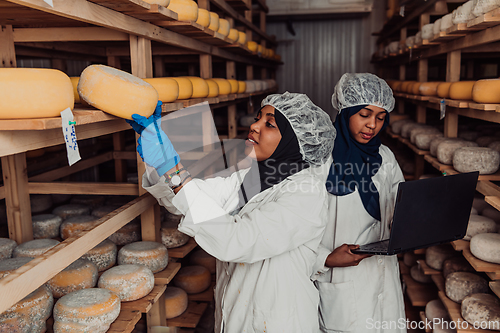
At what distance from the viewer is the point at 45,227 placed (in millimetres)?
2377

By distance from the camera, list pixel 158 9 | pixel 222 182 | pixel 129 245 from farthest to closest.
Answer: pixel 129 245
pixel 222 182
pixel 158 9

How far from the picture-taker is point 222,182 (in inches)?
72.8

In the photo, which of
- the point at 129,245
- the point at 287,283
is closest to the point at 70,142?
the point at 287,283

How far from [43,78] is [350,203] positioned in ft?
4.88

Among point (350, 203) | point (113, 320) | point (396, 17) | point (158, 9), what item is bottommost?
point (113, 320)

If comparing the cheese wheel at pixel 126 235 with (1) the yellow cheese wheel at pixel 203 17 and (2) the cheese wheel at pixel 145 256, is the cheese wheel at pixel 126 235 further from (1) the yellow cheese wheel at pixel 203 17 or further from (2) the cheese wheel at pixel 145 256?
(1) the yellow cheese wheel at pixel 203 17

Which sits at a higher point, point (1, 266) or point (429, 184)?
point (429, 184)

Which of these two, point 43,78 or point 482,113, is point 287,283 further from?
point 482,113

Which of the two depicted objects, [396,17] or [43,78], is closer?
[43,78]

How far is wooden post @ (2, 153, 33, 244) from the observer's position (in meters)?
2.20

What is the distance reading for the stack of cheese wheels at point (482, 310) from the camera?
2152mm

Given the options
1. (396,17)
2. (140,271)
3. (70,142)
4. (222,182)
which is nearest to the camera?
(70,142)

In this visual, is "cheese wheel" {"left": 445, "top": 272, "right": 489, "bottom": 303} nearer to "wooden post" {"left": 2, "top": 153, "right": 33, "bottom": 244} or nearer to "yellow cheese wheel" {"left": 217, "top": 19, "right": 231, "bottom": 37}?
"yellow cheese wheel" {"left": 217, "top": 19, "right": 231, "bottom": 37}

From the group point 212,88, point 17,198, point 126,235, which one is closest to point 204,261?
point 126,235
